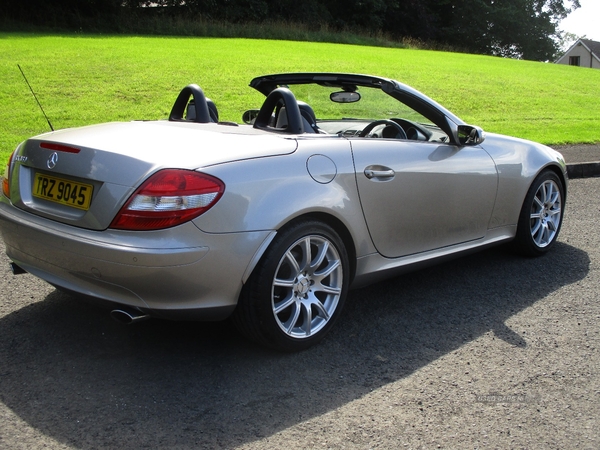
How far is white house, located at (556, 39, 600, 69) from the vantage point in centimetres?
8100

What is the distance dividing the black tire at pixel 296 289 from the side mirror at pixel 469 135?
146 cm

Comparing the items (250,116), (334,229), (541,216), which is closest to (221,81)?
(250,116)

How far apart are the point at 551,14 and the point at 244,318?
6914 centimetres

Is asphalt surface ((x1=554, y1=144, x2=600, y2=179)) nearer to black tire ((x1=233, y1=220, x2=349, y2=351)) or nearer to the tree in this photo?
black tire ((x1=233, y1=220, x2=349, y2=351))

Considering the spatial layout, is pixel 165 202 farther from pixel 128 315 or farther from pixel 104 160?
pixel 128 315

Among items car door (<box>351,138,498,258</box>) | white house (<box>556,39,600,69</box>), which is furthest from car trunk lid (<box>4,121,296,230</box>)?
white house (<box>556,39,600,69</box>)

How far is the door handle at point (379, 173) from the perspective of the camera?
12.4 ft

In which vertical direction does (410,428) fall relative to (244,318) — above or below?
below

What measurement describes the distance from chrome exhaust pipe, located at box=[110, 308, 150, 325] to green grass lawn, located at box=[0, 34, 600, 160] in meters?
6.80

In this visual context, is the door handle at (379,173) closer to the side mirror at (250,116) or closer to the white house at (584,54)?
the side mirror at (250,116)

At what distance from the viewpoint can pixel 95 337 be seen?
362 cm

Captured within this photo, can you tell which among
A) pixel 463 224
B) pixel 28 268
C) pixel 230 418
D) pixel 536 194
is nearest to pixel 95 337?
pixel 28 268

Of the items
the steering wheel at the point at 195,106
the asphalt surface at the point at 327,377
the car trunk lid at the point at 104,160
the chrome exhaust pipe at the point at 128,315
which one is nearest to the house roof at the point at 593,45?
the asphalt surface at the point at 327,377

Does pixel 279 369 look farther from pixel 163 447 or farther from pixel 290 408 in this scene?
pixel 163 447
